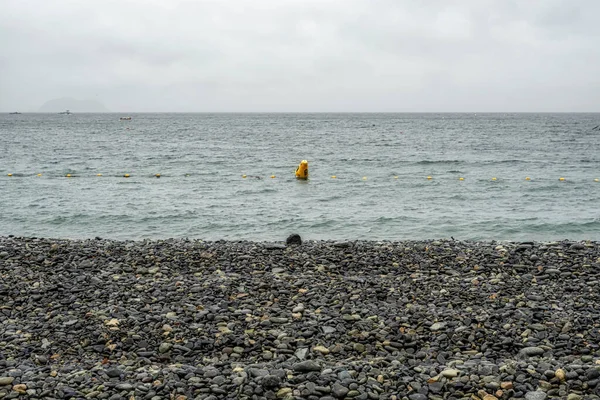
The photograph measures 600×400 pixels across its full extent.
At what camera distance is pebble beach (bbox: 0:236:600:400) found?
6184 millimetres

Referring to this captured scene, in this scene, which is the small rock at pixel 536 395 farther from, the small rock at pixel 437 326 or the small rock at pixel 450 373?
the small rock at pixel 437 326

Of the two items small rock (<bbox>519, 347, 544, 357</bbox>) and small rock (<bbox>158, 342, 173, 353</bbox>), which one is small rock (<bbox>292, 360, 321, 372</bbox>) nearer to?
small rock (<bbox>158, 342, 173, 353</bbox>)

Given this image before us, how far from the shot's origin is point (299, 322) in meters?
8.23

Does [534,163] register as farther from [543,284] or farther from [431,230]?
[543,284]

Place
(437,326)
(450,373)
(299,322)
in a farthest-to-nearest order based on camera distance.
Answer: 1. (299,322)
2. (437,326)
3. (450,373)

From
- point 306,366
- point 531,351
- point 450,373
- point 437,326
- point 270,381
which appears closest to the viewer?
point 270,381

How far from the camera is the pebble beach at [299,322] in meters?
6.18

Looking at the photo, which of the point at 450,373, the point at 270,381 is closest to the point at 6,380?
the point at 270,381

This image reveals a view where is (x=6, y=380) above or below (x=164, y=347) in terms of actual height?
above

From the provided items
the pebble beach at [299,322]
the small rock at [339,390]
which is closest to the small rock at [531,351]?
the pebble beach at [299,322]

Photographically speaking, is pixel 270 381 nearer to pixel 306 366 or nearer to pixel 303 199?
pixel 306 366

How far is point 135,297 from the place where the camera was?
9.30m

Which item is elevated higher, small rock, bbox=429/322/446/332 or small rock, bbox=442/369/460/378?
small rock, bbox=442/369/460/378

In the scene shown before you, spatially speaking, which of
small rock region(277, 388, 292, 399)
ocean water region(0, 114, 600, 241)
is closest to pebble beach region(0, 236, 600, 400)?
small rock region(277, 388, 292, 399)
